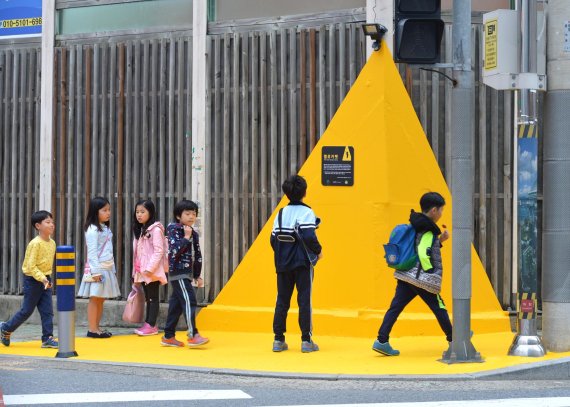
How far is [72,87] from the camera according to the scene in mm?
14656

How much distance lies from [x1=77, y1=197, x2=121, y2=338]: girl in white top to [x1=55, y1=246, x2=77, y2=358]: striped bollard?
1.59 metres

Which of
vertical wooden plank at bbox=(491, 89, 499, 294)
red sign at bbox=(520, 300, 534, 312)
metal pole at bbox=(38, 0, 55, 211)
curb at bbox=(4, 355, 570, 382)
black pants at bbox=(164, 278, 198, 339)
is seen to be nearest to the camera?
curb at bbox=(4, 355, 570, 382)

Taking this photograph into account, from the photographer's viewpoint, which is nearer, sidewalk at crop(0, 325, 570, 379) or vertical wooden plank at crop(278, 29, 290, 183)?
sidewalk at crop(0, 325, 570, 379)

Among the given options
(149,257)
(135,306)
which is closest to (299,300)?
(149,257)

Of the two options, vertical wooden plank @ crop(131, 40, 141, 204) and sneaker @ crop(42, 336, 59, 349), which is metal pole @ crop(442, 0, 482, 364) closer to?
sneaker @ crop(42, 336, 59, 349)

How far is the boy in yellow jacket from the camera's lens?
11.9m

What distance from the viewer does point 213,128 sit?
1371 cm

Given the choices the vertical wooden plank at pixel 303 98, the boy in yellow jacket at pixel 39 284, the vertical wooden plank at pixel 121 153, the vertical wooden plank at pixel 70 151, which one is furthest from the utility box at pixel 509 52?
the vertical wooden plank at pixel 70 151

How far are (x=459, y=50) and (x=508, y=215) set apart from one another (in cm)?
305

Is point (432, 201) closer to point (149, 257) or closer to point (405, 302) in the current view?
point (405, 302)

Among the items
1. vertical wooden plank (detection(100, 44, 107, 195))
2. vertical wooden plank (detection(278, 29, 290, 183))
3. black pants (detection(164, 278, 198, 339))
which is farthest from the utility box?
vertical wooden plank (detection(100, 44, 107, 195))

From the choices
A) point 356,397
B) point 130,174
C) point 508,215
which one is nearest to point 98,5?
point 130,174

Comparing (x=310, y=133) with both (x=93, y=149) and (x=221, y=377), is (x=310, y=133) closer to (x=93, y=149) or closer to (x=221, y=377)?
(x=93, y=149)

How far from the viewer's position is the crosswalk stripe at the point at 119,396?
8.27 m
